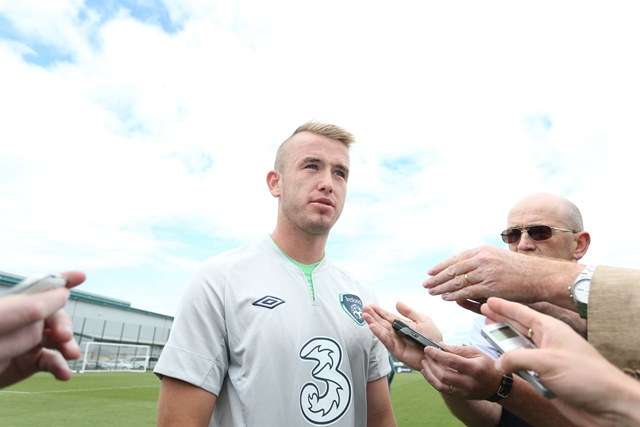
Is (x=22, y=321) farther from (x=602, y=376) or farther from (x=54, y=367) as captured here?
(x=602, y=376)

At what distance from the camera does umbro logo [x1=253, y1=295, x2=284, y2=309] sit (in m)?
2.71

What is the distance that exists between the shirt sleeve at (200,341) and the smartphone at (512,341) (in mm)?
1423

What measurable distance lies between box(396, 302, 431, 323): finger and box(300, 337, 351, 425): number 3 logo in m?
0.43

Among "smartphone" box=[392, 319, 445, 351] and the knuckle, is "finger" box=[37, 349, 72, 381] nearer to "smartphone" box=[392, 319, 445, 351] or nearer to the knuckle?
the knuckle

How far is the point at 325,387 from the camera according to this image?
8.67 ft

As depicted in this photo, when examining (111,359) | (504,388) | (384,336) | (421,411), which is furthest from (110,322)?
(504,388)

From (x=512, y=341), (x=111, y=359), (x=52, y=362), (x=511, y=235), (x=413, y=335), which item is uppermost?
(x=511, y=235)

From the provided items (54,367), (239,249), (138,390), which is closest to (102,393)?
(138,390)

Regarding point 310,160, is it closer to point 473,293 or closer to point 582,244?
point 473,293

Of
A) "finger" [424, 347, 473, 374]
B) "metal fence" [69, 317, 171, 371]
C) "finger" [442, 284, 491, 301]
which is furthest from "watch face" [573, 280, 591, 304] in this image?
"metal fence" [69, 317, 171, 371]

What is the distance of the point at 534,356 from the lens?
4.46ft

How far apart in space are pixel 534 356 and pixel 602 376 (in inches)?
6.7

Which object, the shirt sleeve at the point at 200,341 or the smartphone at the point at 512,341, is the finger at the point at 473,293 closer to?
the smartphone at the point at 512,341

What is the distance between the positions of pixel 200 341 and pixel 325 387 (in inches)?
28.6
